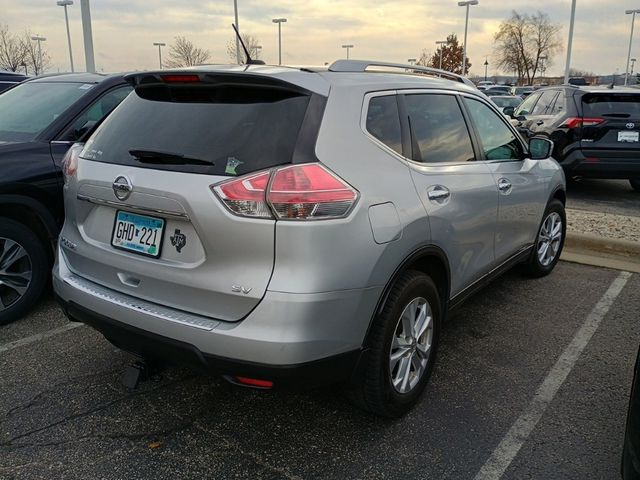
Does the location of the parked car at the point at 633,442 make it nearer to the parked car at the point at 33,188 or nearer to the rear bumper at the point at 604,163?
the parked car at the point at 33,188

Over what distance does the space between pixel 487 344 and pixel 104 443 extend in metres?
2.47

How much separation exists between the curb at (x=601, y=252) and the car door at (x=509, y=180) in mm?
1542

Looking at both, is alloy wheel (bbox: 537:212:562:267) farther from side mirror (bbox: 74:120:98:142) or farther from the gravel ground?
side mirror (bbox: 74:120:98:142)

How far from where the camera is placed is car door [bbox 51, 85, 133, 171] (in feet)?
13.7

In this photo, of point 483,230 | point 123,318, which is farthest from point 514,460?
point 123,318

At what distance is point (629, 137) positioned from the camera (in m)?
8.45

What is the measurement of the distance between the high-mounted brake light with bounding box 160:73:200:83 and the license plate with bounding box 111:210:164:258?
67cm

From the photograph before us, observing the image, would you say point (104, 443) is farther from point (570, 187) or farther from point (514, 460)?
point (570, 187)

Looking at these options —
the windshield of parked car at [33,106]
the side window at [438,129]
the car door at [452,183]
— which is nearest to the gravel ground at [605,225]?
the car door at [452,183]

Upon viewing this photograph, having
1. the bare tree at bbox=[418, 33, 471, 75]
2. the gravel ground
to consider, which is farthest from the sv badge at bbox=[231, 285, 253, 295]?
the bare tree at bbox=[418, 33, 471, 75]

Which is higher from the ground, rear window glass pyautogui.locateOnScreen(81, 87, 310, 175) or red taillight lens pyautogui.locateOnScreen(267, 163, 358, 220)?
rear window glass pyautogui.locateOnScreen(81, 87, 310, 175)

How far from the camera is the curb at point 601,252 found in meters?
5.71

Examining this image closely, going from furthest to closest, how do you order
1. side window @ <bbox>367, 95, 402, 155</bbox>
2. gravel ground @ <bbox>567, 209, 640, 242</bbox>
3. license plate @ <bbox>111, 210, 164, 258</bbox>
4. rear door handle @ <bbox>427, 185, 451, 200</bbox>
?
gravel ground @ <bbox>567, 209, 640, 242</bbox> → rear door handle @ <bbox>427, 185, 451, 200</bbox> → side window @ <bbox>367, 95, 402, 155</bbox> → license plate @ <bbox>111, 210, 164, 258</bbox>

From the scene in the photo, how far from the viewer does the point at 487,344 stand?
385 cm
